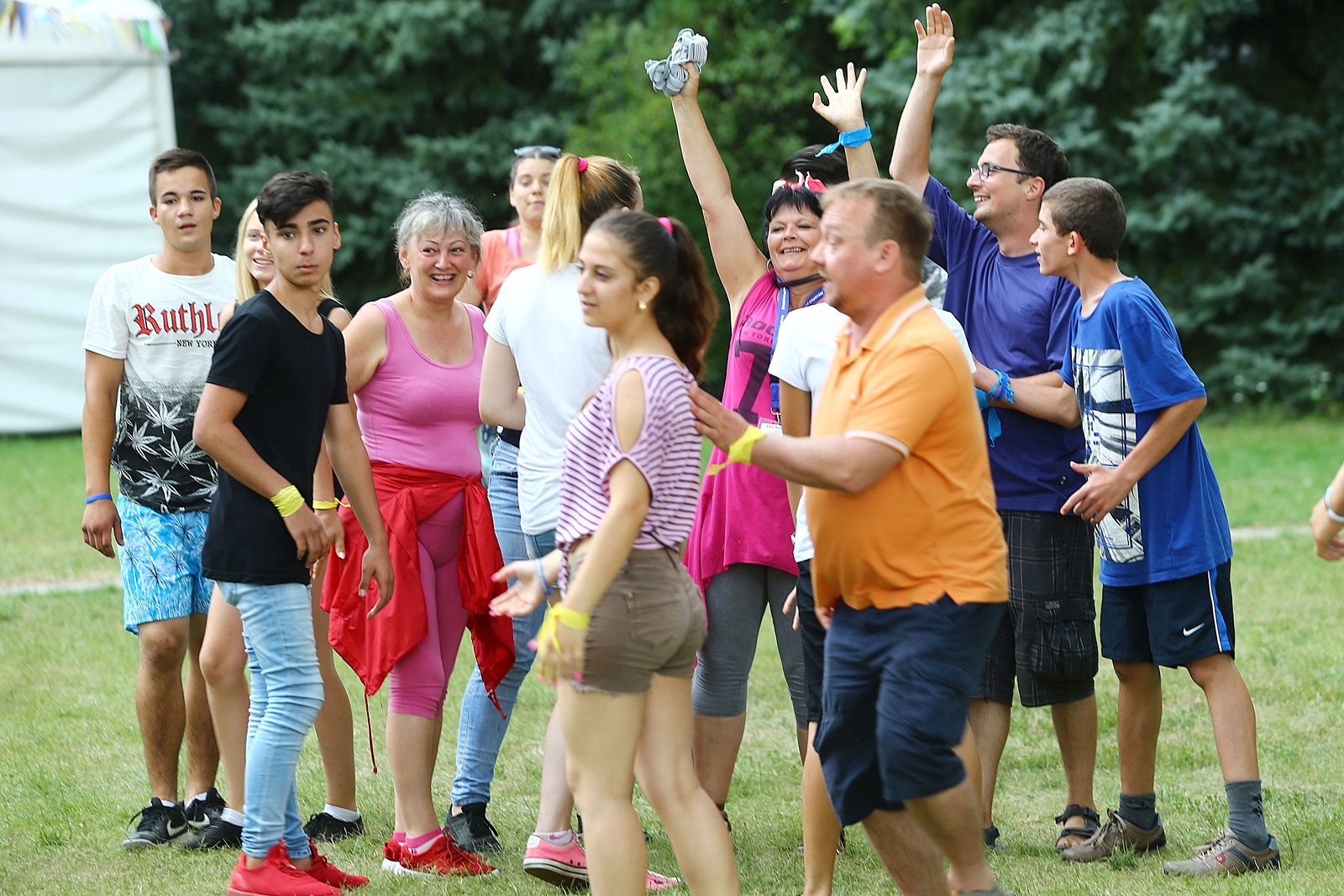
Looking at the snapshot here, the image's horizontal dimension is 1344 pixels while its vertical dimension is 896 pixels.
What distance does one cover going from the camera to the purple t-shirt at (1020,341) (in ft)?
14.6

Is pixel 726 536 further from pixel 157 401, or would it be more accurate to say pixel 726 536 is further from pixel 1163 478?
pixel 157 401

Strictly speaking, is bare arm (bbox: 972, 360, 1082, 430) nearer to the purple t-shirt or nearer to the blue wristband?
the purple t-shirt

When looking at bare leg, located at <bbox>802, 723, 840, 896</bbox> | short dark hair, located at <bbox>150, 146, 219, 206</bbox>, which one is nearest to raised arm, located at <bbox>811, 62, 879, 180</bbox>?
bare leg, located at <bbox>802, 723, 840, 896</bbox>

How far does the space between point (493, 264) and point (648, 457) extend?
10.5 ft

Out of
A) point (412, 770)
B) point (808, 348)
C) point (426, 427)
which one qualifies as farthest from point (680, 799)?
point (426, 427)

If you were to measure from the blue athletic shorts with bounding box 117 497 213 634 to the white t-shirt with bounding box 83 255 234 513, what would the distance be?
5 centimetres

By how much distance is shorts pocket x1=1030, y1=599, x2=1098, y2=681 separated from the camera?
442 cm

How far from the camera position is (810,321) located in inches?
149

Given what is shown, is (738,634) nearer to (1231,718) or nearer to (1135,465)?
(1135,465)

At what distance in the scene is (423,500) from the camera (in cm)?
453

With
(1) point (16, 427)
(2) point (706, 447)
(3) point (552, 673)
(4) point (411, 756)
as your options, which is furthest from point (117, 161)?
(3) point (552, 673)

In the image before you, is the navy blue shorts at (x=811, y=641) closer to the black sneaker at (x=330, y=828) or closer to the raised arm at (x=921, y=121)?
the raised arm at (x=921, y=121)

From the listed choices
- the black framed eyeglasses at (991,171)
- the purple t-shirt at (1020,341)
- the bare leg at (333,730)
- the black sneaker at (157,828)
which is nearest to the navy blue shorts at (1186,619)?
the purple t-shirt at (1020,341)

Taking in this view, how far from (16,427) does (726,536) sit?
16892 millimetres
